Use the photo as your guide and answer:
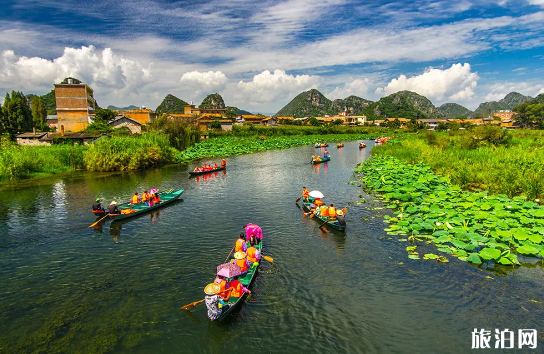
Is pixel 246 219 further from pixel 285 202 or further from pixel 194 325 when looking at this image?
pixel 194 325

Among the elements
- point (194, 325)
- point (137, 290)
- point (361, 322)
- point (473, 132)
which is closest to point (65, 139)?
point (137, 290)

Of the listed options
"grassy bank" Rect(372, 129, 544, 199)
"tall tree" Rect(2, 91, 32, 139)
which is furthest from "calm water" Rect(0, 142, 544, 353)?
"tall tree" Rect(2, 91, 32, 139)

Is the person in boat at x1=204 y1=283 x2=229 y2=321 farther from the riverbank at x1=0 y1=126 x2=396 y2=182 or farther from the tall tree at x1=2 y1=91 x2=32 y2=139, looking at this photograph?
the tall tree at x1=2 y1=91 x2=32 y2=139

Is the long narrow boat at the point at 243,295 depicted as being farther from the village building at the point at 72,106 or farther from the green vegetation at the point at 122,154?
the village building at the point at 72,106

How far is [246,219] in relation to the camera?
715 inches

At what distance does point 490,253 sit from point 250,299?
9127mm

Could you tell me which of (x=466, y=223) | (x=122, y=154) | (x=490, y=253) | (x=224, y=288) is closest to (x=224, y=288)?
(x=224, y=288)

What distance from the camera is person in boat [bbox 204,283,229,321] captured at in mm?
8959

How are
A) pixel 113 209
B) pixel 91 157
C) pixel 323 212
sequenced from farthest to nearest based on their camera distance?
pixel 91 157
pixel 113 209
pixel 323 212

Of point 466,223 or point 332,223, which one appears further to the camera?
point 332,223

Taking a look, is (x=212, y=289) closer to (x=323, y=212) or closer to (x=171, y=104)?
(x=323, y=212)

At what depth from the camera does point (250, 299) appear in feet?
33.9

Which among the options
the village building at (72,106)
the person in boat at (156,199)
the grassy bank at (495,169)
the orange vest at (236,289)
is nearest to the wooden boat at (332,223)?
the orange vest at (236,289)

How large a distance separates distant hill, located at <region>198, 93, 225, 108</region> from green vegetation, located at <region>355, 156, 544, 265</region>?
5760 inches
